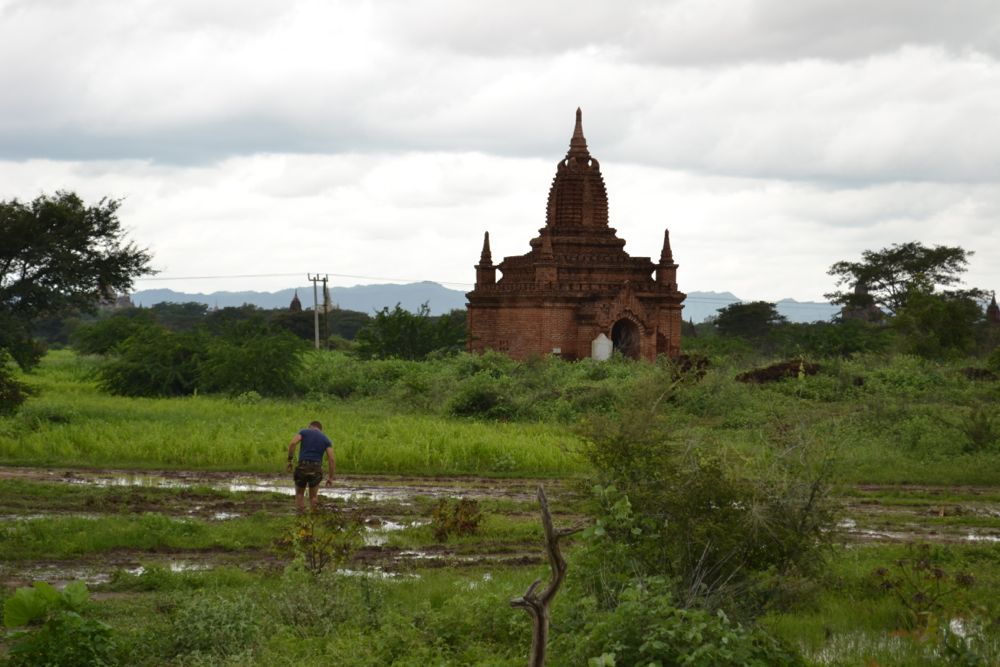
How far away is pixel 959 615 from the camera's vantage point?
1009 cm

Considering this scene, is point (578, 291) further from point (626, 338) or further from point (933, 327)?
point (933, 327)

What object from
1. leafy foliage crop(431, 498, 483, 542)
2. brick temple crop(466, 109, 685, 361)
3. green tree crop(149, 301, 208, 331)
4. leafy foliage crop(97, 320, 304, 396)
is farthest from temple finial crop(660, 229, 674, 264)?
green tree crop(149, 301, 208, 331)

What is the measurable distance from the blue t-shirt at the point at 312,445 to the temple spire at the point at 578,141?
25.0 metres

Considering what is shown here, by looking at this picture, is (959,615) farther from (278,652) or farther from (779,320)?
(779,320)

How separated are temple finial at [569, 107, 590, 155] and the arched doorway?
5.79 meters

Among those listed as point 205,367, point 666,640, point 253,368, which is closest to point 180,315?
point 205,367

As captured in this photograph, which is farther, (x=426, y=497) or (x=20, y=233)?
(x=20, y=233)

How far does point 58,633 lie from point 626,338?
2855 centimetres

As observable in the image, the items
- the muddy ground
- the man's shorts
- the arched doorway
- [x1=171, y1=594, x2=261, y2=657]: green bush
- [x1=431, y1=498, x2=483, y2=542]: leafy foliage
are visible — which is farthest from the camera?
the arched doorway

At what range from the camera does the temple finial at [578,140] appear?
1487 inches

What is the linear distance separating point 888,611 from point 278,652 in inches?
201

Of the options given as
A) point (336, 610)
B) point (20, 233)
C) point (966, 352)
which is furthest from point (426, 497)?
point (966, 352)

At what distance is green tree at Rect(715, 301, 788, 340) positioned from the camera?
7062 centimetres

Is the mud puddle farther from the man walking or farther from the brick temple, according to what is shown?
the brick temple
